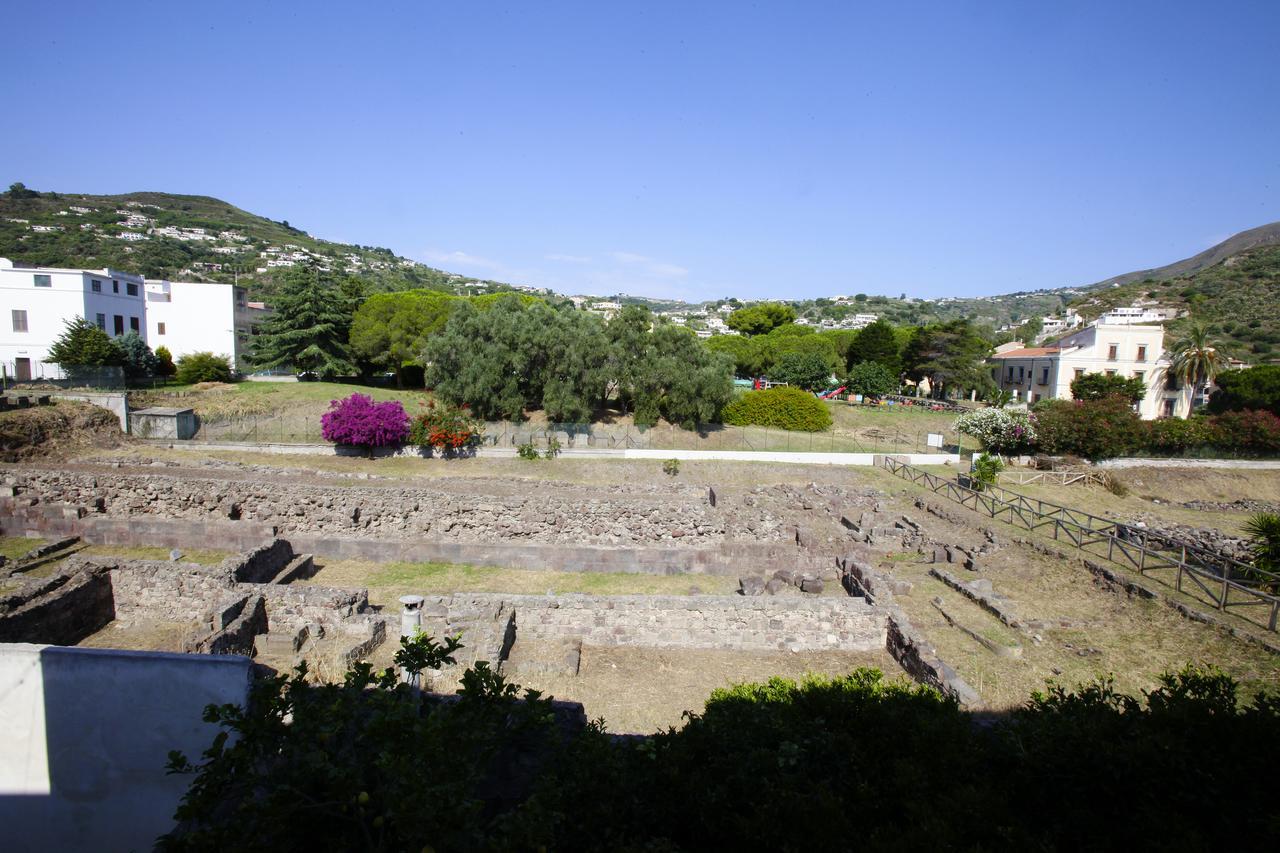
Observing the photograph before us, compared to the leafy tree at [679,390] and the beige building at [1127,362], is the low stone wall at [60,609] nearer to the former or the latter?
the leafy tree at [679,390]

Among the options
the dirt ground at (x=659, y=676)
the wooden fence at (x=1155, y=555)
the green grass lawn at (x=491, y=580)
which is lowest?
the dirt ground at (x=659, y=676)

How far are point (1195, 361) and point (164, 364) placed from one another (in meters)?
63.1

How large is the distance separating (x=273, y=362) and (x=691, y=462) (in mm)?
28949

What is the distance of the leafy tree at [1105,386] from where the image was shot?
4025 cm

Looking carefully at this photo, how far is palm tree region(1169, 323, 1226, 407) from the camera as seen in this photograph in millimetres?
38938

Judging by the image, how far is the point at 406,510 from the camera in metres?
17.5

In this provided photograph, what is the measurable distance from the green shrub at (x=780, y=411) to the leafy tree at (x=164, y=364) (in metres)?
33.2

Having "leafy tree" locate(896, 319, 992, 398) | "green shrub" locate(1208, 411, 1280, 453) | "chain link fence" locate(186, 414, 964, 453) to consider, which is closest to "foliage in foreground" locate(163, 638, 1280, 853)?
"chain link fence" locate(186, 414, 964, 453)

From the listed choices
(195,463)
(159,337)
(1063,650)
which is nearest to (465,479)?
(195,463)

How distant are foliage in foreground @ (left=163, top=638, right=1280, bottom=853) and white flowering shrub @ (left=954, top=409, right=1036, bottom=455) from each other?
26057mm

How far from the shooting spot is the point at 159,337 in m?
41.7

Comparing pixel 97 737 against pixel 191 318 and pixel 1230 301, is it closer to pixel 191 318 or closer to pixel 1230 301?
pixel 191 318

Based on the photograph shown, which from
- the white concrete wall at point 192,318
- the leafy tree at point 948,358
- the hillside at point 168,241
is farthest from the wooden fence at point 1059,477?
the hillside at point 168,241

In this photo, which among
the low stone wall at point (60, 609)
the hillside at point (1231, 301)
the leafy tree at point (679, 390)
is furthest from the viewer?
the hillside at point (1231, 301)
